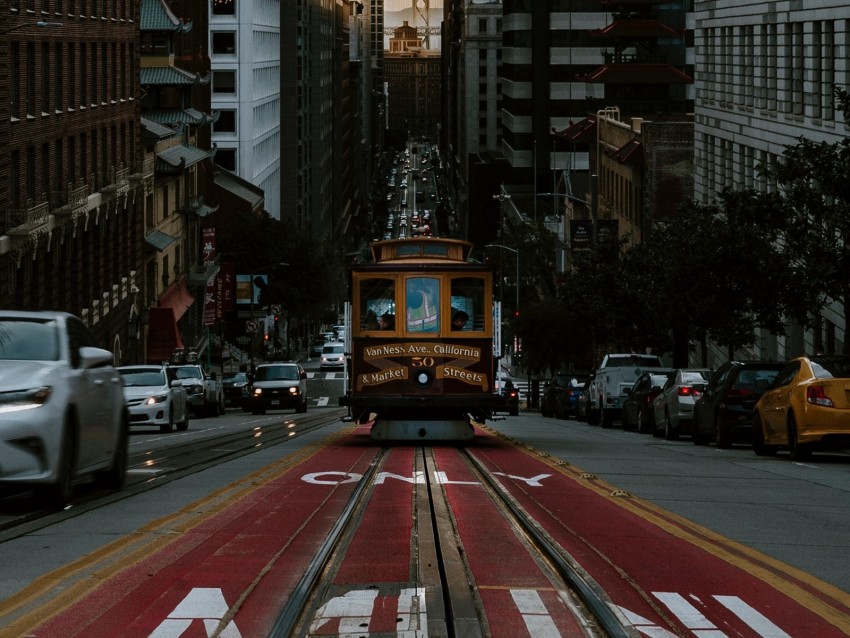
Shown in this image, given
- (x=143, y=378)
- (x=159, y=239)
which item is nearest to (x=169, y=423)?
(x=143, y=378)

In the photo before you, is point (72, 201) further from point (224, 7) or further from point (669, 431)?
point (224, 7)

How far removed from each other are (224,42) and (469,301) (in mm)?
99046

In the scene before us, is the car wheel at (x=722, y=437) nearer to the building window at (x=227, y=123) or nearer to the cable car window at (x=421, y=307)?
the cable car window at (x=421, y=307)

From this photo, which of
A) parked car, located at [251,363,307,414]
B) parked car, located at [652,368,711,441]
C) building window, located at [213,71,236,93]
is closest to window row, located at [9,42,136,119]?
parked car, located at [251,363,307,414]

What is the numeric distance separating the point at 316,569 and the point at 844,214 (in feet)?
65.9

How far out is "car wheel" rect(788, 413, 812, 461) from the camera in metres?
22.2

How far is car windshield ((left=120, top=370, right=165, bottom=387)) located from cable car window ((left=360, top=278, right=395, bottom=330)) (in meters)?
13.2

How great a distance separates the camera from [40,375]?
532 inches

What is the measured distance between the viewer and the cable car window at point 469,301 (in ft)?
80.6

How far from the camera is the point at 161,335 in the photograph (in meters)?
72.3

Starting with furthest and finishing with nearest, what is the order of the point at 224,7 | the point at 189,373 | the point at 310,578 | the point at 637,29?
1. the point at 224,7
2. the point at 637,29
3. the point at 189,373
4. the point at 310,578

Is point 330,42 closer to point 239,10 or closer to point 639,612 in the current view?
point 239,10

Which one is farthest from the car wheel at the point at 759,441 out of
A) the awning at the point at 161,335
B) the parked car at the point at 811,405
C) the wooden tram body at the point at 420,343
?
the awning at the point at 161,335

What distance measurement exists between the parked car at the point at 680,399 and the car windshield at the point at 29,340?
58.7 feet
